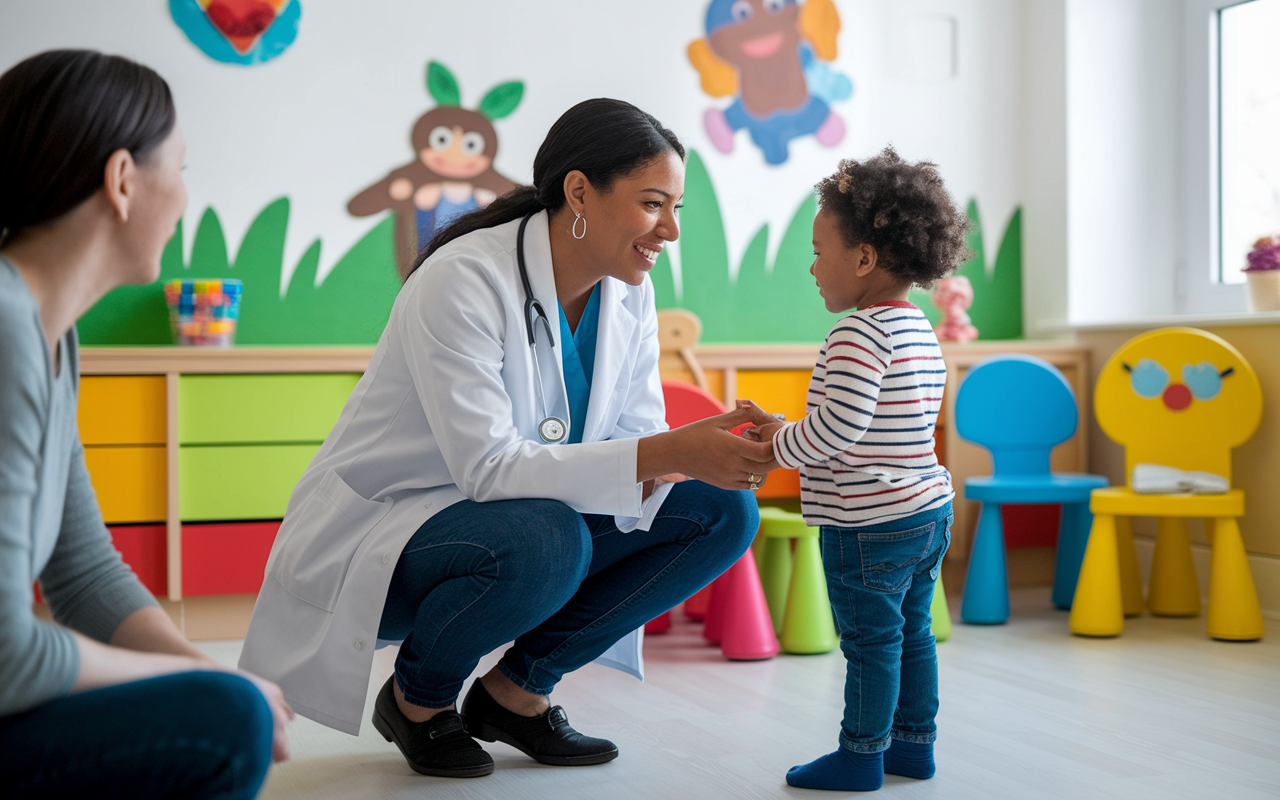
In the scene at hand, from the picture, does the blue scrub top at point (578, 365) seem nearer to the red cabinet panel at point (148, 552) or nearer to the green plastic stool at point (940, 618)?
the green plastic stool at point (940, 618)

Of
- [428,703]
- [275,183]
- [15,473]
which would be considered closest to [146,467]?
[275,183]

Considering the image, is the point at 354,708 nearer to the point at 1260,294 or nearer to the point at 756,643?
the point at 756,643

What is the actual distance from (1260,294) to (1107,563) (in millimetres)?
908

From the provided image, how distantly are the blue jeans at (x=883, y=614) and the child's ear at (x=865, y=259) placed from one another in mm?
371

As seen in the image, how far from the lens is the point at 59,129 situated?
833 millimetres

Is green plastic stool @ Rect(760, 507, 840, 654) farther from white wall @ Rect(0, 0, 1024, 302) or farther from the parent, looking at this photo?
the parent

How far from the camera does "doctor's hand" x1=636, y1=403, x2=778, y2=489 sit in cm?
157

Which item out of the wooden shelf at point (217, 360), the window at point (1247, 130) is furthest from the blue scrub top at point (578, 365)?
the window at point (1247, 130)

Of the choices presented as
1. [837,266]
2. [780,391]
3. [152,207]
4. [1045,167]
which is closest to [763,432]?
[837,266]

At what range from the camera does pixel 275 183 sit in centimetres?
309

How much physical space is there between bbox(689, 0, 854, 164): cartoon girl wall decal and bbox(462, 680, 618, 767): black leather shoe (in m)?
2.17

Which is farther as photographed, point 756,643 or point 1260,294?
point 1260,294

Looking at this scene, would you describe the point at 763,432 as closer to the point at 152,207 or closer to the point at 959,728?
the point at 959,728

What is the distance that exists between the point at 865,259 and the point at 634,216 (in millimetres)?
354
